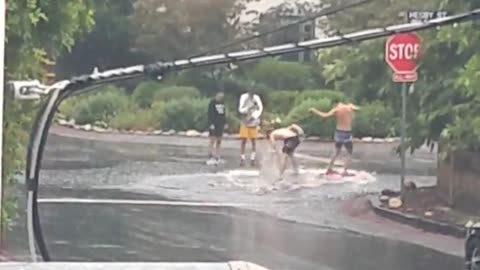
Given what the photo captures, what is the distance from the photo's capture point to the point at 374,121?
9.66 m

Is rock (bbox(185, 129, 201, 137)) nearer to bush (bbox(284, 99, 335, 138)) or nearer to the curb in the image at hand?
bush (bbox(284, 99, 335, 138))

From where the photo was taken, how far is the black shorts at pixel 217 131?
904 cm

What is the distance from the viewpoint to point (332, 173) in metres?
10.0

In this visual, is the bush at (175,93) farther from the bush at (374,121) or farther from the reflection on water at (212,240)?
the bush at (374,121)

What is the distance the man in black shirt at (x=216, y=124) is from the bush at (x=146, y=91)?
832 mm

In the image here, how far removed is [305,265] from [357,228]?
131cm

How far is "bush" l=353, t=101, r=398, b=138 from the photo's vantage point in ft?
31.2

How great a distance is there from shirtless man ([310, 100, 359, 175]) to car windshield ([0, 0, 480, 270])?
2 cm

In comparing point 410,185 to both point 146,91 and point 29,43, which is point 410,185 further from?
point 29,43

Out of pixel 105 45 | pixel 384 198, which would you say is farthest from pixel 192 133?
pixel 105 45

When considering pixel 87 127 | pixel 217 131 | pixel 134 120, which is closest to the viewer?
pixel 87 127

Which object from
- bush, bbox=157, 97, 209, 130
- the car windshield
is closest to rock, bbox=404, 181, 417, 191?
the car windshield

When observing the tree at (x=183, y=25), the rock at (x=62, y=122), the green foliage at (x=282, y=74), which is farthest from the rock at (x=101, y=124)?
the green foliage at (x=282, y=74)

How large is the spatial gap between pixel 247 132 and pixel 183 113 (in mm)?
612
